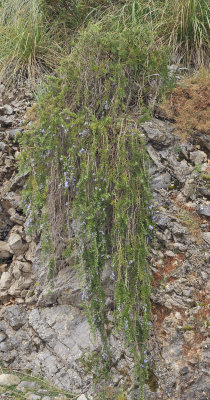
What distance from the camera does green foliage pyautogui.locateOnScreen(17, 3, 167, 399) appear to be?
9.75 feet

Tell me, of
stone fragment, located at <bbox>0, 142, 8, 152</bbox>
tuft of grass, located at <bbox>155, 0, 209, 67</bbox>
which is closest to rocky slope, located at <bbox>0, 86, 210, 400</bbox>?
stone fragment, located at <bbox>0, 142, 8, 152</bbox>

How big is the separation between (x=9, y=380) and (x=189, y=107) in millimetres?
2803

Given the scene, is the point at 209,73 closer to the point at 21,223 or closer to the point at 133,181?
the point at 133,181

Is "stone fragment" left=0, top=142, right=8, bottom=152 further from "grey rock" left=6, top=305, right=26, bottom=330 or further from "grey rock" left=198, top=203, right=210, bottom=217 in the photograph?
"grey rock" left=198, top=203, right=210, bottom=217

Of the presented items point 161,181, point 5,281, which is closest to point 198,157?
point 161,181

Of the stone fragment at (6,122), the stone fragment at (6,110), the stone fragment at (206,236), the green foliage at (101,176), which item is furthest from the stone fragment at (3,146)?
Answer: the stone fragment at (206,236)

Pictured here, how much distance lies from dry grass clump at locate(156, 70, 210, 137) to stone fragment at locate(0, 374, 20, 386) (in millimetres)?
2497

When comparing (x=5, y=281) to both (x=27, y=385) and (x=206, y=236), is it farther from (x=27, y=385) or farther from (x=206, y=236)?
(x=206, y=236)

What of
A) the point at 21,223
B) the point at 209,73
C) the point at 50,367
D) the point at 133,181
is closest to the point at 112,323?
the point at 50,367

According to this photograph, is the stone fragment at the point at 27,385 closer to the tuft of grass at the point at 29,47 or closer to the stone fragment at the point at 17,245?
the stone fragment at the point at 17,245

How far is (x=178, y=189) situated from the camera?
11.4ft

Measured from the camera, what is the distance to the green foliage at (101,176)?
9.75 feet

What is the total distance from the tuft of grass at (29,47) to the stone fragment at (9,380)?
10.3ft

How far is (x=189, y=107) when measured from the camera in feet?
12.3
